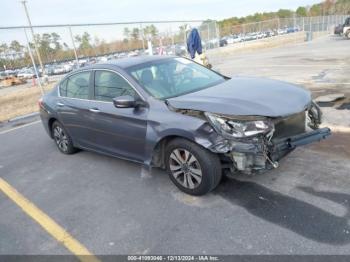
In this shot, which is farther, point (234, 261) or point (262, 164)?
point (262, 164)

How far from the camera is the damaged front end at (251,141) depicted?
11.3 ft

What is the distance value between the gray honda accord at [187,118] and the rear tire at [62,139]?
1.27ft

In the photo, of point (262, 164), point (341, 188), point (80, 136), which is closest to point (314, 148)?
point (341, 188)

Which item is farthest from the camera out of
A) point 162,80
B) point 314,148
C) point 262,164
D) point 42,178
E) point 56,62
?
point 56,62

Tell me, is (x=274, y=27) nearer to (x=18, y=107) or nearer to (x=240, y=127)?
(x=18, y=107)

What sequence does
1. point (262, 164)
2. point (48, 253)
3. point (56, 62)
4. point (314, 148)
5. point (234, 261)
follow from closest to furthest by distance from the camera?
point (234, 261) → point (48, 253) → point (262, 164) → point (314, 148) → point (56, 62)

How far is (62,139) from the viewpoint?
5977 mm

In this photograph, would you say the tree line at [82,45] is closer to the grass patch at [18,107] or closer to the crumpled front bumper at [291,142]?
the grass patch at [18,107]

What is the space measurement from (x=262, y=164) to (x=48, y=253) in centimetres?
230

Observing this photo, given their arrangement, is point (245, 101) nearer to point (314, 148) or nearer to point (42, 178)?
point (314, 148)

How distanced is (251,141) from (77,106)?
288 cm

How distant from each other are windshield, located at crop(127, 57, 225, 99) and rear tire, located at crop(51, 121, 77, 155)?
6.53 feet

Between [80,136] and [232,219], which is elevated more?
[80,136]

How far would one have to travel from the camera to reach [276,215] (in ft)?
11.1
